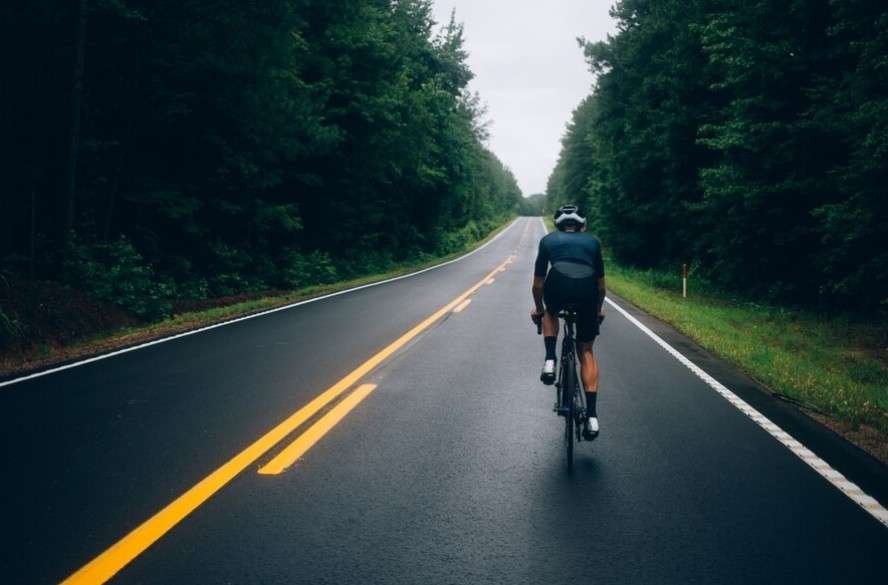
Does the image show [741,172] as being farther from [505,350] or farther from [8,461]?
[8,461]

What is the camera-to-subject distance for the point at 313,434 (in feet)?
18.5

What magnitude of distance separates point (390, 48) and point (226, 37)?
36.2ft

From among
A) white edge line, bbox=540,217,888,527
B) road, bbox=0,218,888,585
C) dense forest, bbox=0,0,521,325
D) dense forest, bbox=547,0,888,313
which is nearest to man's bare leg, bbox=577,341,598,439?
road, bbox=0,218,888,585

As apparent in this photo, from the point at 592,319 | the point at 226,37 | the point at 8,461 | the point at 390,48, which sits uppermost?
the point at 390,48

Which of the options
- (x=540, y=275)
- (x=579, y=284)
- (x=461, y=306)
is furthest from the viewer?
(x=461, y=306)

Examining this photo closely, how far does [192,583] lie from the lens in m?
3.21

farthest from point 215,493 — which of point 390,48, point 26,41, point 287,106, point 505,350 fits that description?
point 390,48

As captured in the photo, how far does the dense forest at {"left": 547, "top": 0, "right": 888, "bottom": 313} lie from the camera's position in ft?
37.0

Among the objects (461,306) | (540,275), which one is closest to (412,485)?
(540,275)

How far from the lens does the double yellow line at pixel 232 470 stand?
11.0 feet

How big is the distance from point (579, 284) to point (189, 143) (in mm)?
16472

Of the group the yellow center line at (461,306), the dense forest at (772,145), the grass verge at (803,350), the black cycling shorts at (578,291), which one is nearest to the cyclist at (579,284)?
the black cycling shorts at (578,291)

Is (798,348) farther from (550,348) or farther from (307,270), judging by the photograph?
(307,270)

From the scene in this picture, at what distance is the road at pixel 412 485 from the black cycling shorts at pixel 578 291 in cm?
103
